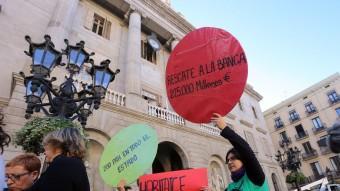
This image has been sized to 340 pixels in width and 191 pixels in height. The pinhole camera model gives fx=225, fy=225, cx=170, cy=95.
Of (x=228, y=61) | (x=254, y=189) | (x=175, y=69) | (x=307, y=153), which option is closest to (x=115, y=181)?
(x=175, y=69)

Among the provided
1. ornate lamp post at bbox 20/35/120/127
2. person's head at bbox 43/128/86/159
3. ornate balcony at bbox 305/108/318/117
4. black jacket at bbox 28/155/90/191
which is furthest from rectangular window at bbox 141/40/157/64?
ornate balcony at bbox 305/108/318/117

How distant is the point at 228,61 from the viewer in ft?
8.57

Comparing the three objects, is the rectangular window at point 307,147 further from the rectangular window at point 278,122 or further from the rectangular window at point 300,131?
the rectangular window at point 278,122

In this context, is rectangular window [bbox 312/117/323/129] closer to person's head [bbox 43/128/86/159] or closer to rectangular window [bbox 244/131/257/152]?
rectangular window [bbox 244/131/257/152]

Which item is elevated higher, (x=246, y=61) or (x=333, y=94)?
(x=333, y=94)

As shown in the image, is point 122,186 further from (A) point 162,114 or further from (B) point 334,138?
(A) point 162,114

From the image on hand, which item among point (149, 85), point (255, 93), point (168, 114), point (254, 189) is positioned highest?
point (255, 93)

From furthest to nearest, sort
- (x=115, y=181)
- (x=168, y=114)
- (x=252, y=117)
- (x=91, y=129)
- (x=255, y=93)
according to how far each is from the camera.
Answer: (x=255, y=93) < (x=252, y=117) < (x=168, y=114) < (x=91, y=129) < (x=115, y=181)

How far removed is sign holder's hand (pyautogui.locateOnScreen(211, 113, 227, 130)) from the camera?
2175 millimetres

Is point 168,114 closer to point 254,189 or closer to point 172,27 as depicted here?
point 172,27

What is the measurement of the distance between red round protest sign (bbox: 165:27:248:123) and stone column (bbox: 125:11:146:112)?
289 inches

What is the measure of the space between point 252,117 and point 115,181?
21307 millimetres

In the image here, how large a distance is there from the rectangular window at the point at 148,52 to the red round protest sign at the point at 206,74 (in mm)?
12215

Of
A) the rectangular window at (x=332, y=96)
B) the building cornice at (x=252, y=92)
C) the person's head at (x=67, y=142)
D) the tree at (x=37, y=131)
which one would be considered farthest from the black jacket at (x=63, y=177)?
the rectangular window at (x=332, y=96)
